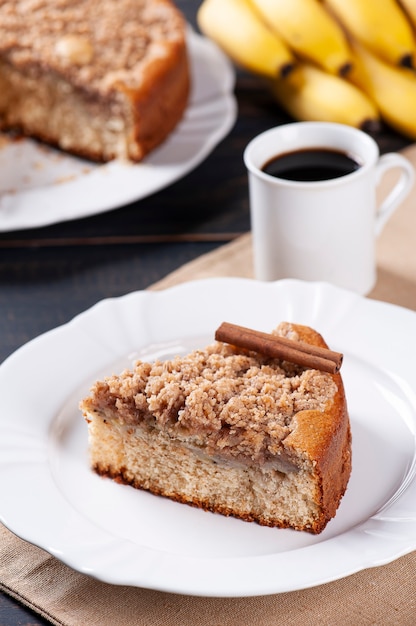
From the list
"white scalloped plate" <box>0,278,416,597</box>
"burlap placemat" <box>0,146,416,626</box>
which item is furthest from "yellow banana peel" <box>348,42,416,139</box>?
"burlap placemat" <box>0,146,416,626</box>

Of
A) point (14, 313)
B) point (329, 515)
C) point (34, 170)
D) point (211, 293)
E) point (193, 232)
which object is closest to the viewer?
point (329, 515)

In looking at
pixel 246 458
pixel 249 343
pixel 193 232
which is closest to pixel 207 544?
pixel 246 458

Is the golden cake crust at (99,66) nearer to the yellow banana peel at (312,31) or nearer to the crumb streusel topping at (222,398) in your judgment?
the yellow banana peel at (312,31)

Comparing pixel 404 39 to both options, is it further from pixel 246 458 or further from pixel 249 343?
pixel 246 458

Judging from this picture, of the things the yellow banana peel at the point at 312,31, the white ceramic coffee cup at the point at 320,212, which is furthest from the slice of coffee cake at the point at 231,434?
the yellow banana peel at the point at 312,31

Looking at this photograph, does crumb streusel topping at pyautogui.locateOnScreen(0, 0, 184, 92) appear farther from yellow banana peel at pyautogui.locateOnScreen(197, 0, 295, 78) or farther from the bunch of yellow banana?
the bunch of yellow banana

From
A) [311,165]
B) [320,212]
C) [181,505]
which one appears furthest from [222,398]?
[311,165]

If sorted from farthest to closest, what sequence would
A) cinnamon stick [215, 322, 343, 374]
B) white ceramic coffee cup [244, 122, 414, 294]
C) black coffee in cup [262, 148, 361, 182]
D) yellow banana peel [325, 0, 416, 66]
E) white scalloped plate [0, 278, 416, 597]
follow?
yellow banana peel [325, 0, 416, 66], black coffee in cup [262, 148, 361, 182], white ceramic coffee cup [244, 122, 414, 294], cinnamon stick [215, 322, 343, 374], white scalloped plate [0, 278, 416, 597]

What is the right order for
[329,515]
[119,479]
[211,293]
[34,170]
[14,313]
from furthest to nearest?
[34,170] < [14,313] < [211,293] < [119,479] < [329,515]
